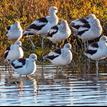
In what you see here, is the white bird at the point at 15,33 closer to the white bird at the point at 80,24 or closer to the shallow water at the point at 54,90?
the white bird at the point at 80,24

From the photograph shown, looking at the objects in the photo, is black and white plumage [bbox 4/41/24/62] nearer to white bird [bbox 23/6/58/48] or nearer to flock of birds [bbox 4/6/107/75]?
flock of birds [bbox 4/6/107/75]

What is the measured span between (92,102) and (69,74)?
5.38 meters

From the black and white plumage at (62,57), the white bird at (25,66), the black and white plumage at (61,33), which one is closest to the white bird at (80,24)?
the black and white plumage at (61,33)

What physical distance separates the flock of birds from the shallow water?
384 millimetres

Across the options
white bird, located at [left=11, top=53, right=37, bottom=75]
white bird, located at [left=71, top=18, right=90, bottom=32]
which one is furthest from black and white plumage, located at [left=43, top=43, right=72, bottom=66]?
white bird, located at [left=71, top=18, right=90, bottom=32]

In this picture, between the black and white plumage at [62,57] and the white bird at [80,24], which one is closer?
the black and white plumage at [62,57]

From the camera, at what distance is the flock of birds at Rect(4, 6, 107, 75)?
63.6 ft

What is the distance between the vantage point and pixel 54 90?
54.4 ft

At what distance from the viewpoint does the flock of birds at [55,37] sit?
1938cm

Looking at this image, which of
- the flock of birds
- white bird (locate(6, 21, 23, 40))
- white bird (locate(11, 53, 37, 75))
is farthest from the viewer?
white bird (locate(6, 21, 23, 40))

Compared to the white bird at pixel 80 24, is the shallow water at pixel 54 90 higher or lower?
A: lower

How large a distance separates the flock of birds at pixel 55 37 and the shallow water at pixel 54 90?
384 mm

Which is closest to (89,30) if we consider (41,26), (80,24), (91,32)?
(91,32)

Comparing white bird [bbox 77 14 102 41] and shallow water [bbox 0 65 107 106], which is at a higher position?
white bird [bbox 77 14 102 41]
